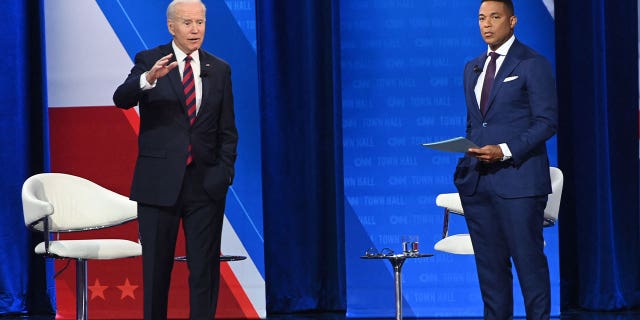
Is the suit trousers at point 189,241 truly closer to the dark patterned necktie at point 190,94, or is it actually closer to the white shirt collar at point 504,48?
the dark patterned necktie at point 190,94

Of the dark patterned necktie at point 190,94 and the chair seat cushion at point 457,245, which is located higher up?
the dark patterned necktie at point 190,94

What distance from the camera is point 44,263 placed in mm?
6039

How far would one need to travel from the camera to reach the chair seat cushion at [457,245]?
15.0ft

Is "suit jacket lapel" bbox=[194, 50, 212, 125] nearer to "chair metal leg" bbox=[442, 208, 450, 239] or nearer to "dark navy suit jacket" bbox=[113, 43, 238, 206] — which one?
"dark navy suit jacket" bbox=[113, 43, 238, 206]

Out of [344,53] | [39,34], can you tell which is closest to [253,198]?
[344,53]

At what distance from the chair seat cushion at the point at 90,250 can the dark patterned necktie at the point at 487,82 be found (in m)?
2.07

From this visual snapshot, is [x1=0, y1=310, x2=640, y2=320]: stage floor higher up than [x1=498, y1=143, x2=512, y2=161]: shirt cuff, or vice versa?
[x1=498, y1=143, x2=512, y2=161]: shirt cuff

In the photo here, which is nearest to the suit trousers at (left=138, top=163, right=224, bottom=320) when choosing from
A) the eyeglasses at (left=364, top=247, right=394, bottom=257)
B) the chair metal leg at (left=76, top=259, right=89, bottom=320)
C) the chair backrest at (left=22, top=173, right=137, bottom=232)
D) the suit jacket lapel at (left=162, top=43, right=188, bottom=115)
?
the suit jacket lapel at (left=162, top=43, right=188, bottom=115)

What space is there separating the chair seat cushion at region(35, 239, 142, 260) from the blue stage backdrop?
1.52 metres

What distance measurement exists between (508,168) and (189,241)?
1.36 metres

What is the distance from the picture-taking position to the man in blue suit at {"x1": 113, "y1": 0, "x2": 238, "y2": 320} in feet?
11.5

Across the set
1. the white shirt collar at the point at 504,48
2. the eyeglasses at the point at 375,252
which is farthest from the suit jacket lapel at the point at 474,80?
the eyeglasses at the point at 375,252

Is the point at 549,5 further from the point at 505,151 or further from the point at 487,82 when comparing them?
the point at 505,151

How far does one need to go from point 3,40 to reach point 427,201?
3104mm
